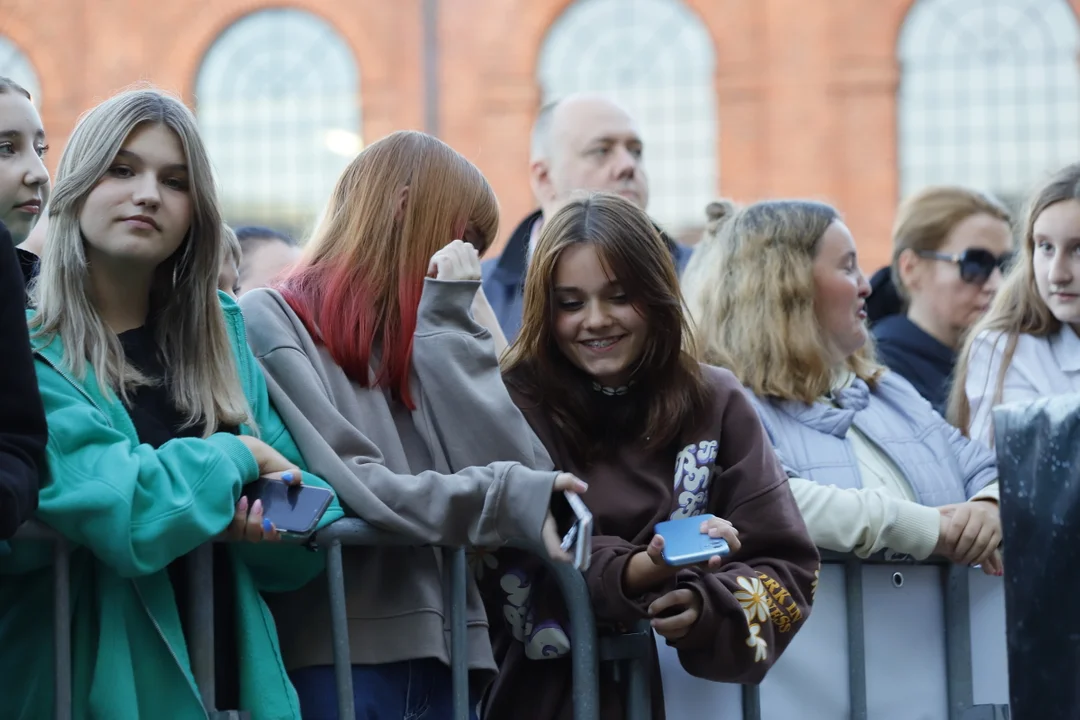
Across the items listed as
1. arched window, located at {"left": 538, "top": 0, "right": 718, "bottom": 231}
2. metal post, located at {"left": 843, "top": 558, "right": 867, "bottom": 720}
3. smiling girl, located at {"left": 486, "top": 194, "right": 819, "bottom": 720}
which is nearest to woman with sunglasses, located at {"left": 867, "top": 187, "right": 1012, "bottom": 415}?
metal post, located at {"left": 843, "top": 558, "right": 867, "bottom": 720}

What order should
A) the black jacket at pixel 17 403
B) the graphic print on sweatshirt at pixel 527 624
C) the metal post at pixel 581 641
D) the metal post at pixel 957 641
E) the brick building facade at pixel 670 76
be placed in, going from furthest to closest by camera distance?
1. the brick building facade at pixel 670 76
2. the metal post at pixel 957 641
3. the graphic print on sweatshirt at pixel 527 624
4. the metal post at pixel 581 641
5. the black jacket at pixel 17 403

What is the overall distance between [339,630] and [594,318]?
94 centimetres

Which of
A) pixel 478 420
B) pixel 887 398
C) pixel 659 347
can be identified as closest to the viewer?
pixel 478 420

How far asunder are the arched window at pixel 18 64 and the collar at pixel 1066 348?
1029 inches

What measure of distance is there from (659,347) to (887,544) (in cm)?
73

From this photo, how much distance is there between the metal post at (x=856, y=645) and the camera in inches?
146

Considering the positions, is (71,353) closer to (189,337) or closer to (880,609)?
(189,337)

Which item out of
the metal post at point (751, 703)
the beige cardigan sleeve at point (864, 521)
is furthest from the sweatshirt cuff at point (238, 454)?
the beige cardigan sleeve at point (864, 521)

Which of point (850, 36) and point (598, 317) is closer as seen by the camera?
point (598, 317)

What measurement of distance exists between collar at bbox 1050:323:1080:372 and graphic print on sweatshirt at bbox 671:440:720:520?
170 centimetres

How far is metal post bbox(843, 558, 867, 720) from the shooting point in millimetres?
3705

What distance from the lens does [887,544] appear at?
12.4 feet

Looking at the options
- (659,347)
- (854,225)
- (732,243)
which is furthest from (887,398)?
(854,225)

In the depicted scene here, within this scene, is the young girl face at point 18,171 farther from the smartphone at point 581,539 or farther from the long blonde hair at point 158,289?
the smartphone at point 581,539
